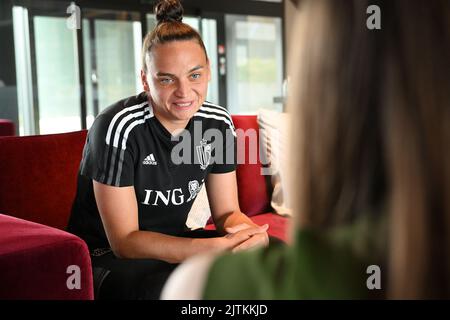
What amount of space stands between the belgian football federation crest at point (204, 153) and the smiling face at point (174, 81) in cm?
8

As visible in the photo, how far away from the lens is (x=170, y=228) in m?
1.53

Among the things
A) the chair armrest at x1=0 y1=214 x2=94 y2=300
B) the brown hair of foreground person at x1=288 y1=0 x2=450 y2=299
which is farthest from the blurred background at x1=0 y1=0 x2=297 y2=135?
the brown hair of foreground person at x1=288 y1=0 x2=450 y2=299

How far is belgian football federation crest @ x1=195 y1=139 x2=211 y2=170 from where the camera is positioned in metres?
1.57

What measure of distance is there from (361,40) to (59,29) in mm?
5613

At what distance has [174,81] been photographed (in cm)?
151

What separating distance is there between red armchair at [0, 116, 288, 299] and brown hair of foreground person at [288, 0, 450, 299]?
736 millimetres

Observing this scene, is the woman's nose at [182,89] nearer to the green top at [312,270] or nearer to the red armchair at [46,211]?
the red armchair at [46,211]

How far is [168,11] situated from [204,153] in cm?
39

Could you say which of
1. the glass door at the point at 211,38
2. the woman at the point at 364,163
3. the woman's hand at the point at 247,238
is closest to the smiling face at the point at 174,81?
the woman's hand at the point at 247,238

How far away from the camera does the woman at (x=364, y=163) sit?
0.44 meters

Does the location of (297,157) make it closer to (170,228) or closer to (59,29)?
(170,228)

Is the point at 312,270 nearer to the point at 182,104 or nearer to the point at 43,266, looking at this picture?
the point at 43,266

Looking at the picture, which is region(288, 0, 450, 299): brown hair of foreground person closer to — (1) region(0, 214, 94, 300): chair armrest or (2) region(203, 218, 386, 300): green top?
(2) region(203, 218, 386, 300): green top
